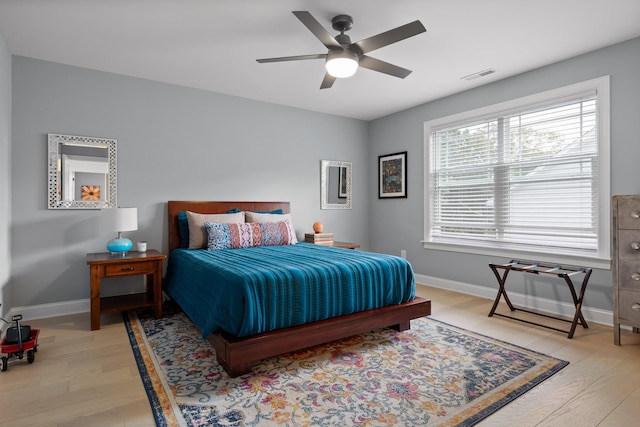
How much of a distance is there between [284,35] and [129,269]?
255cm

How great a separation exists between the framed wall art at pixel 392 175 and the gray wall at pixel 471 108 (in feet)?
0.30

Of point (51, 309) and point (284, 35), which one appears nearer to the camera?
point (284, 35)

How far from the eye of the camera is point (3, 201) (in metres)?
2.99

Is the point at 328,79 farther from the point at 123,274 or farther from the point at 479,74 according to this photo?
the point at 123,274

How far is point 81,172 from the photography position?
357 centimetres

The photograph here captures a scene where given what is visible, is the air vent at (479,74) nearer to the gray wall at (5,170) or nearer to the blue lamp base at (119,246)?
the blue lamp base at (119,246)

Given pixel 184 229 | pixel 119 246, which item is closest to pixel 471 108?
pixel 184 229

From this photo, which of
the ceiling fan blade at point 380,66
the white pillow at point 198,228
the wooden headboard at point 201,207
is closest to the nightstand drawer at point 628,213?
the ceiling fan blade at point 380,66

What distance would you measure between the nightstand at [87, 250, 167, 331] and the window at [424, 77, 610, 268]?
3432 millimetres

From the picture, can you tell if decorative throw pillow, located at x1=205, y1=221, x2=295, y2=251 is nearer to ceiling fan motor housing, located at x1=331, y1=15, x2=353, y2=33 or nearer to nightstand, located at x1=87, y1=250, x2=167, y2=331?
nightstand, located at x1=87, y1=250, x2=167, y2=331

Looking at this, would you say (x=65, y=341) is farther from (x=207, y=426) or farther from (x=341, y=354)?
(x=341, y=354)

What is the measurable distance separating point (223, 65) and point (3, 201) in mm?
2302

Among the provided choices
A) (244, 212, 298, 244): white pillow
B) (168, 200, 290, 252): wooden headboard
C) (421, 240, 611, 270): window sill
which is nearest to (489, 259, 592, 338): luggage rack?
(421, 240, 611, 270): window sill

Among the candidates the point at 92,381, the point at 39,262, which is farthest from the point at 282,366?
the point at 39,262
